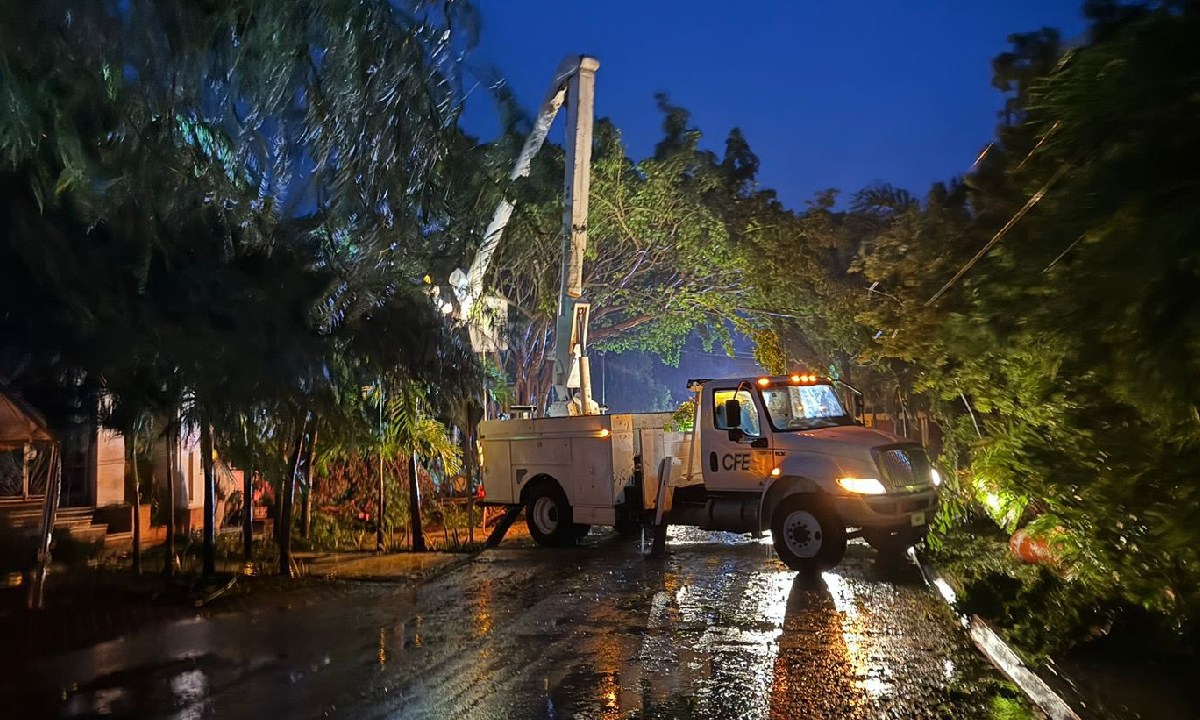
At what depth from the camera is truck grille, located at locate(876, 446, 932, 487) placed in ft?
42.0

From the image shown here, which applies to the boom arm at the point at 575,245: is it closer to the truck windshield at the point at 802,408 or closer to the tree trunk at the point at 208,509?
A: the truck windshield at the point at 802,408

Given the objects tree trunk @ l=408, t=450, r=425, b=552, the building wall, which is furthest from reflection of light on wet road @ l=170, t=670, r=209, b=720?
the building wall

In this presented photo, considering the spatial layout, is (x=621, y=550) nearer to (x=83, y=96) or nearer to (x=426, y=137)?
(x=426, y=137)

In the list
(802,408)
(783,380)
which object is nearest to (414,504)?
(783,380)

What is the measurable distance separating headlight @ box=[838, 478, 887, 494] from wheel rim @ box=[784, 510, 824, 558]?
0.66m

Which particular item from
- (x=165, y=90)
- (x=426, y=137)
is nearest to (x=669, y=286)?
(x=426, y=137)

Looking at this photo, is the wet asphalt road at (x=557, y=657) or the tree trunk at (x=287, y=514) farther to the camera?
the tree trunk at (x=287, y=514)

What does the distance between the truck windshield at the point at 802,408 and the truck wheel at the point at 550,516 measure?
13.8 ft

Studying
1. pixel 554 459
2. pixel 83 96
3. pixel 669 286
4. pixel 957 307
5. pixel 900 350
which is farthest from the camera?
pixel 669 286

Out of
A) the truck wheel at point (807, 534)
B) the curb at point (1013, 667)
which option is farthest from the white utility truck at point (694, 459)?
the curb at point (1013, 667)

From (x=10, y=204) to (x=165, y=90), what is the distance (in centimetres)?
235

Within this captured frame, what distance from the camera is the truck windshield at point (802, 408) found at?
14031 mm

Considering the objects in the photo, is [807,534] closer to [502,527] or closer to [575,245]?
[502,527]

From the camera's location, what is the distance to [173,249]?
961cm
